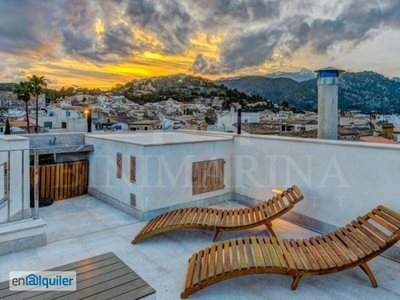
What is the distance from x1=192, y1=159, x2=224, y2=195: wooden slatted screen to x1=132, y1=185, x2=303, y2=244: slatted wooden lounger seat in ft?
4.86

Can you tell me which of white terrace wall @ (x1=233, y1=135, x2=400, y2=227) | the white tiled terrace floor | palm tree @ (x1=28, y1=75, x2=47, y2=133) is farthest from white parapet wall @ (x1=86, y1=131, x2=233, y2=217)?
palm tree @ (x1=28, y1=75, x2=47, y2=133)

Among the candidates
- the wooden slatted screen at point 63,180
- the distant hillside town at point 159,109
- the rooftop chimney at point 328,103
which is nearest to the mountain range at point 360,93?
the distant hillside town at point 159,109

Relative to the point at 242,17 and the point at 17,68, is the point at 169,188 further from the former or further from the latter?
the point at 17,68

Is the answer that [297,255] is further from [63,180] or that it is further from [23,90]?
[23,90]

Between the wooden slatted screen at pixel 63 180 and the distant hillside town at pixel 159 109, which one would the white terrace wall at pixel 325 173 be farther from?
the distant hillside town at pixel 159 109

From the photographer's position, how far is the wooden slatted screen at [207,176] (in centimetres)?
780

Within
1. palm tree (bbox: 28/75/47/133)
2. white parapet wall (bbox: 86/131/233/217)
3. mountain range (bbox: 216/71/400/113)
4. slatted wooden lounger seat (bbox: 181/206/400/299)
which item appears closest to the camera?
slatted wooden lounger seat (bbox: 181/206/400/299)

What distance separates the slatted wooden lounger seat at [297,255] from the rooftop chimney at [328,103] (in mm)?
2830

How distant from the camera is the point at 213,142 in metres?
8.04

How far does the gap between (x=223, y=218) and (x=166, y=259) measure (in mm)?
1526

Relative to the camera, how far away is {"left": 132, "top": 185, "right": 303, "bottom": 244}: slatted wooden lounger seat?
5672 millimetres

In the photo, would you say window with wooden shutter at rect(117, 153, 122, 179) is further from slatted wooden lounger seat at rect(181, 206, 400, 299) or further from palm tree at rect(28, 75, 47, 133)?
palm tree at rect(28, 75, 47, 133)

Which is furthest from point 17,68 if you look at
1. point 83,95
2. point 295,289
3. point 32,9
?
point 295,289

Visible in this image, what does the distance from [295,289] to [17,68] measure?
3047 centimetres
